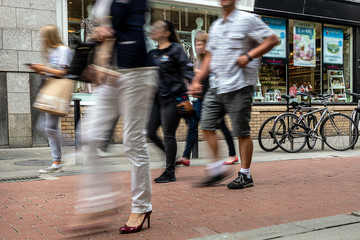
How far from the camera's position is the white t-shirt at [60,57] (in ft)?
17.7

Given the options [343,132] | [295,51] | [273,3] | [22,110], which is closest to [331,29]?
[295,51]

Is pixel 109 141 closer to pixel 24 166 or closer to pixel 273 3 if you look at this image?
pixel 24 166

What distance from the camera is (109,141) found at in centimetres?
307

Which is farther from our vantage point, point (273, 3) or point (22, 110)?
point (273, 3)

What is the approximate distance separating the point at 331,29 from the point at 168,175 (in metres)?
11.1

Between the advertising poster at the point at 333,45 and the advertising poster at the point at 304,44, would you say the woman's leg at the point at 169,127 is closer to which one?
the advertising poster at the point at 304,44

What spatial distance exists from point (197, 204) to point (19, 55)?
6817mm

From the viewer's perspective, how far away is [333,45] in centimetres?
1448

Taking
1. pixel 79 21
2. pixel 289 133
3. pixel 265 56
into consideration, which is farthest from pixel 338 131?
pixel 79 21

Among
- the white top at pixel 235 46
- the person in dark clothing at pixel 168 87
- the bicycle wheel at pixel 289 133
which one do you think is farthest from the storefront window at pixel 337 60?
the white top at pixel 235 46

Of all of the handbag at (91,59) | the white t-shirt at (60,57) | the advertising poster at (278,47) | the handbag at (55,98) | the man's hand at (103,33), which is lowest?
the handbag at (55,98)

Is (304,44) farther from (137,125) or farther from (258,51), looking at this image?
(137,125)

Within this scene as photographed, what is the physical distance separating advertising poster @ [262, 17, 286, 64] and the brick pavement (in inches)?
304

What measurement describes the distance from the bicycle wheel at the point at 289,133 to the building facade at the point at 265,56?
322 cm
